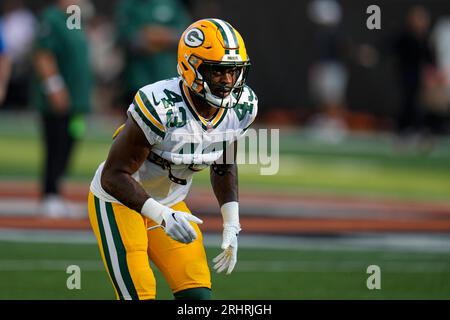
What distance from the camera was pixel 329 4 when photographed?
894 inches

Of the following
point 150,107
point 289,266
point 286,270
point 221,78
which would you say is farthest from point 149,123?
point 289,266

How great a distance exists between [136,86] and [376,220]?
8.98 ft

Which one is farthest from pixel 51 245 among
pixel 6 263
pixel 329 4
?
pixel 329 4

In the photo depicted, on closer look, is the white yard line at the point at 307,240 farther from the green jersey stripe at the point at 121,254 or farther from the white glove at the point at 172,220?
the white glove at the point at 172,220

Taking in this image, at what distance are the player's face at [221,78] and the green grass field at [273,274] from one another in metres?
2.25

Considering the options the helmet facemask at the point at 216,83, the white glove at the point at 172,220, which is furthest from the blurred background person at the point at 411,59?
the white glove at the point at 172,220

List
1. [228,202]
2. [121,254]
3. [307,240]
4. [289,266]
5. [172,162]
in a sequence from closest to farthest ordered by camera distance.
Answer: [121,254] → [172,162] → [228,202] → [289,266] → [307,240]

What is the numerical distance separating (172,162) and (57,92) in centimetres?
502

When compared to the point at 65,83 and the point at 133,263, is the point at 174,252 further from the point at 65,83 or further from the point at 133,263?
the point at 65,83

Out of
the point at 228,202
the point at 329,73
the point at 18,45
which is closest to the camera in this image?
the point at 228,202

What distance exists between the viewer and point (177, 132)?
228 inches

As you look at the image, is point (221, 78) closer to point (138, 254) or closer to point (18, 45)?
point (138, 254)

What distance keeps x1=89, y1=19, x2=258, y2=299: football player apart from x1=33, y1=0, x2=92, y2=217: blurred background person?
493 cm

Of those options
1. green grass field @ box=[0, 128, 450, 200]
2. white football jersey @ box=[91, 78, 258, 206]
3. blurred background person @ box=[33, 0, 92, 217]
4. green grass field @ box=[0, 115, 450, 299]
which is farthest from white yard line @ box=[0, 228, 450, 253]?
white football jersey @ box=[91, 78, 258, 206]
